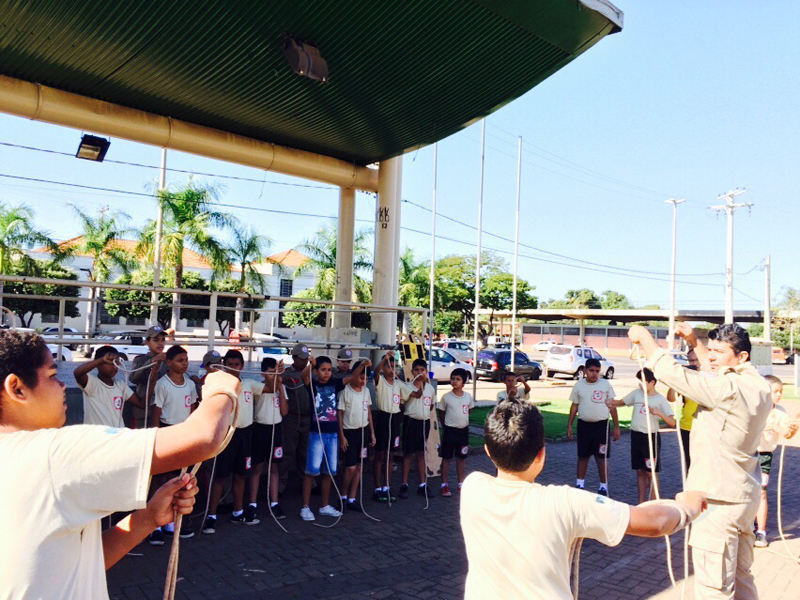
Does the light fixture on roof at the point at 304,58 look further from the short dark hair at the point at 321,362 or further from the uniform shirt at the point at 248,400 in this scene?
the uniform shirt at the point at 248,400

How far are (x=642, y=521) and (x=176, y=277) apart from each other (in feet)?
82.3

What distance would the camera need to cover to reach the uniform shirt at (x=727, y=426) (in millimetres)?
3734

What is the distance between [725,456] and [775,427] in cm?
316

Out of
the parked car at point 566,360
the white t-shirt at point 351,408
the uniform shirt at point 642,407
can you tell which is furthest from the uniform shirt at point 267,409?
the parked car at point 566,360

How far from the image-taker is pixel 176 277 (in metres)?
25.1

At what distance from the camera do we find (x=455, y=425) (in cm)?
842

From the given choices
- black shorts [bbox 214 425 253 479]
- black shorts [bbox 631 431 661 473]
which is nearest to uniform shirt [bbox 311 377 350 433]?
black shorts [bbox 214 425 253 479]

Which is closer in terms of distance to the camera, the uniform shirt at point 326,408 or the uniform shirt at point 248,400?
the uniform shirt at point 248,400

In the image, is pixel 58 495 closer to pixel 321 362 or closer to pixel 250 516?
pixel 250 516

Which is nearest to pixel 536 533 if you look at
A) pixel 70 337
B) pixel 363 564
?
pixel 363 564

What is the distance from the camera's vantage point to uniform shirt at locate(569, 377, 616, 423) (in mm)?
8438

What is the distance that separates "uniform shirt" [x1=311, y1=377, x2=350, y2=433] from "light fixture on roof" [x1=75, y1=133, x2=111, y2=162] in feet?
18.2

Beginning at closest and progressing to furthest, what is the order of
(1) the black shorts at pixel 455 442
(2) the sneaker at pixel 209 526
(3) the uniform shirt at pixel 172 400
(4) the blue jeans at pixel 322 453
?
(3) the uniform shirt at pixel 172 400, (2) the sneaker at pixel 209 526, (4) the blue jeans at pixel 322 453, (1) the black shorts at pixel 455 442

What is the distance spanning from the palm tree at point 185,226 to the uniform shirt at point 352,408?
18192mm
